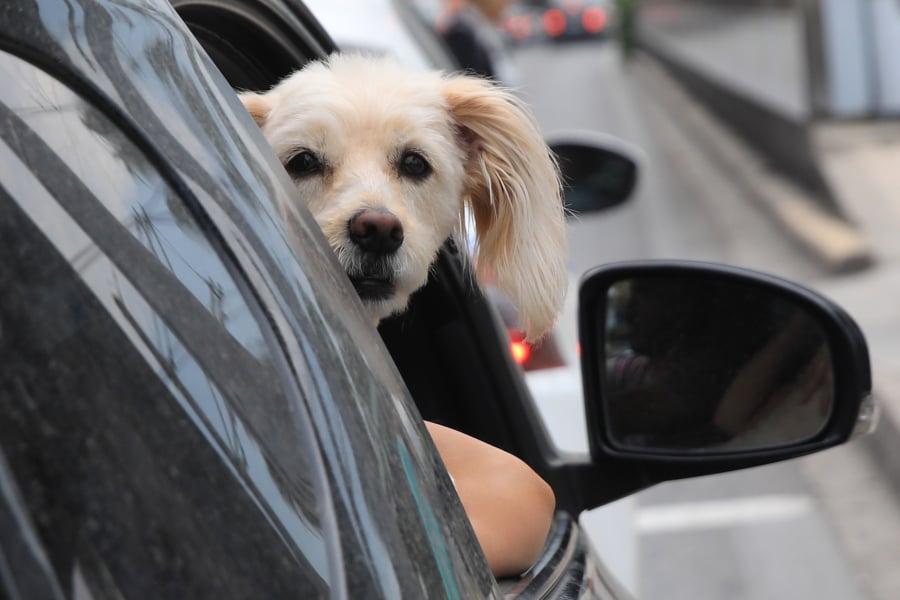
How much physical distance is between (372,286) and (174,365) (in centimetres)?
104

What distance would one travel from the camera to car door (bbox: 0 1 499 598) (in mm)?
1033

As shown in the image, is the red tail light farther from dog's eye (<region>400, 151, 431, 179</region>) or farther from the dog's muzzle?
the dog's muzzle

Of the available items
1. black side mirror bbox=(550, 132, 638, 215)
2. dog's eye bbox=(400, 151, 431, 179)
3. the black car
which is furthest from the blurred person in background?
→ the black car

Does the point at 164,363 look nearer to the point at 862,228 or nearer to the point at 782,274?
the point at 782,274

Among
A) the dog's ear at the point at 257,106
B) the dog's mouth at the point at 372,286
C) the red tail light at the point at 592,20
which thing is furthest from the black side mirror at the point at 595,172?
the red tail light at the point at 592,20

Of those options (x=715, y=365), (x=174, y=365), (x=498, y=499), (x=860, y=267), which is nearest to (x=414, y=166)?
(x=715, y=365)

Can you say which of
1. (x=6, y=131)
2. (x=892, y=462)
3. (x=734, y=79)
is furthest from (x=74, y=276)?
(x=734, y=79)

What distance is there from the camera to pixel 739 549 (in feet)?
19.5

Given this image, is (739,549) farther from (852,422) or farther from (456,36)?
(852,422)

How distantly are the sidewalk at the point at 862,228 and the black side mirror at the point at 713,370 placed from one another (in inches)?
172

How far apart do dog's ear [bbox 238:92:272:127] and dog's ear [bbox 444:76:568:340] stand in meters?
0.35

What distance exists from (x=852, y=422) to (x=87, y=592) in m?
1.60

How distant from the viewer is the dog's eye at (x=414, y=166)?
2355 mm

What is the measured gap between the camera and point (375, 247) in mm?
2127
